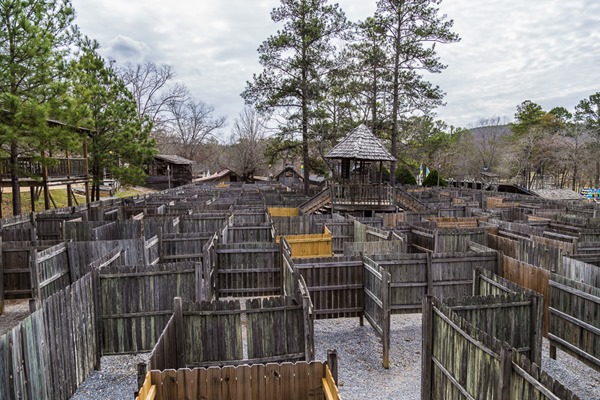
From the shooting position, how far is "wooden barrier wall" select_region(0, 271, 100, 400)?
157 inches

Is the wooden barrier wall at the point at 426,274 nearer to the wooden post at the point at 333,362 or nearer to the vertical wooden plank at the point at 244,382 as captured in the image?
the wooden post at the point at 333,362

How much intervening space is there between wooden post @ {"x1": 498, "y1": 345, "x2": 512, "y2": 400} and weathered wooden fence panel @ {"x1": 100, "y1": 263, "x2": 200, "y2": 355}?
15.8ft

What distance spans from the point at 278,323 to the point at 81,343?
2886mm

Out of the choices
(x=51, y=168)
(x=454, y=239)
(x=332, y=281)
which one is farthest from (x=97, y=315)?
(x=51, y=168)

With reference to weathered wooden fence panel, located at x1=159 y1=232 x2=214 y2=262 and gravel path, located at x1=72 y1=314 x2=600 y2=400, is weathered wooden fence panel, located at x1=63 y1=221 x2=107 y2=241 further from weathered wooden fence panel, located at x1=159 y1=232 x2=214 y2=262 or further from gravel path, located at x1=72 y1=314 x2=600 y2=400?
gravel path, located at x1=72 y1=314 x2=600 y2=400

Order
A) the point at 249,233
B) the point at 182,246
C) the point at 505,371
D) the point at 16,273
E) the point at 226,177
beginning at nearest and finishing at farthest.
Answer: the point at 505,371 → the point at 16,273 → the point at 182,246 → the point at 249,233 → the point at 226,177

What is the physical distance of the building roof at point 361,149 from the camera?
19.6 meters

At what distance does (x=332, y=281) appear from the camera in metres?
7.77

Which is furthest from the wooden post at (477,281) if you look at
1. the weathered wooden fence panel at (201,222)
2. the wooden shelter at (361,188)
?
the wooden shelter at (361,188)

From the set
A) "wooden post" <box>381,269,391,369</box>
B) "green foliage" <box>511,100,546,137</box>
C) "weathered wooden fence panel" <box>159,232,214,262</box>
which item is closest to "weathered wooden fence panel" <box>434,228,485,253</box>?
"wooden post" <box>381,269,391,369</box>

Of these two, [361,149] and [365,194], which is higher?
[361,149]

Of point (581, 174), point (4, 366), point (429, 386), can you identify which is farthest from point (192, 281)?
point (581, 174)

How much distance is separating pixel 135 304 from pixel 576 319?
674 centimetres

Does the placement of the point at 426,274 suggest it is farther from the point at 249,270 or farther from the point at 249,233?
the point at 249,233
